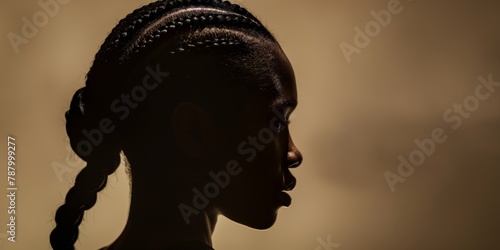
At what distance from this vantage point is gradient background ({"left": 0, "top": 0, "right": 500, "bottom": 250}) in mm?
1679

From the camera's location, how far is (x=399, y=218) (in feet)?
6.04

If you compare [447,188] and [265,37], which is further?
[447,188]

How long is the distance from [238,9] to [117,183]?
632mm

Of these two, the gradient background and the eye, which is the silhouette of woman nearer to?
the eye

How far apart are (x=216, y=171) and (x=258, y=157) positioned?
8 centimetres

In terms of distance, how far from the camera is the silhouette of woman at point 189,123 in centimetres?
116

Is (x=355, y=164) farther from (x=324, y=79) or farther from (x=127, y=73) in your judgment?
(x=127, y=73)

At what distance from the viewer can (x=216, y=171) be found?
3.82 ft

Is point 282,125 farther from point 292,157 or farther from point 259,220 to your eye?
point 259,220

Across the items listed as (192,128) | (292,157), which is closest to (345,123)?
(292,157)

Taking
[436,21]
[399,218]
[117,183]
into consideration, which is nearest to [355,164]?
[399,218]

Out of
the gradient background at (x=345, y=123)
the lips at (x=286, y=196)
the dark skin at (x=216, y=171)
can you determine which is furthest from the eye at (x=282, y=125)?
the gradient background at (x=345, y=123)

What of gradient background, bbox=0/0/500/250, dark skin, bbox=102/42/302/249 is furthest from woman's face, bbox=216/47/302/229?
gradient background, bbox=0/0/500/250

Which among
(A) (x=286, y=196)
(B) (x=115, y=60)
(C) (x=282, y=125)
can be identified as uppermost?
(B) (x=115, y=60)
